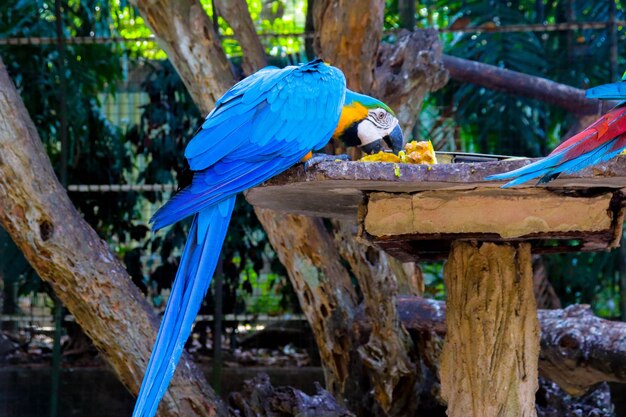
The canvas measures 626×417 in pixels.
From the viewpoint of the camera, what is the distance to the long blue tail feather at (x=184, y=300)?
2152 millimetres

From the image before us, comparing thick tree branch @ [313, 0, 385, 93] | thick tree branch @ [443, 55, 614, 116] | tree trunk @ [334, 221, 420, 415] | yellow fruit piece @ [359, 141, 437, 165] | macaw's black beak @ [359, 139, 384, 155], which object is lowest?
tree trunk @ [334, 221, 420, 415]

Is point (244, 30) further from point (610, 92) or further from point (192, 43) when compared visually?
point (610, 92)

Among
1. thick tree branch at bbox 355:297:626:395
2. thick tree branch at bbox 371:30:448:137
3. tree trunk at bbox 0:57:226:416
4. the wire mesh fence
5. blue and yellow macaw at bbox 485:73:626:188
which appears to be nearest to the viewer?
blue and yellow macaw at bbox 485:73:626:188

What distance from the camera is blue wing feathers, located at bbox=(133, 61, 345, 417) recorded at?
2.17m

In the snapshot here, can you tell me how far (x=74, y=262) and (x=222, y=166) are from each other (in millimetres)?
868

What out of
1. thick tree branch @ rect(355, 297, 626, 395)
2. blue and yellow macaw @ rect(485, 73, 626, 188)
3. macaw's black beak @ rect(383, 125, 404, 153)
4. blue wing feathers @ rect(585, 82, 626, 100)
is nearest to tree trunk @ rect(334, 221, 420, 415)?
thick tree branch @ rect(355, 297, 626, 395)

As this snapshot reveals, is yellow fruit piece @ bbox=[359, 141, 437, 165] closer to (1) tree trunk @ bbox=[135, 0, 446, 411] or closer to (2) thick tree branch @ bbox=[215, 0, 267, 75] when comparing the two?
(1) tree trunk @ bbox=[135, 0, 446, 411]

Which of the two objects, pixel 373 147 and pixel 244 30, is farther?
pixel 244 30

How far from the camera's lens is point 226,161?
222 centimetres

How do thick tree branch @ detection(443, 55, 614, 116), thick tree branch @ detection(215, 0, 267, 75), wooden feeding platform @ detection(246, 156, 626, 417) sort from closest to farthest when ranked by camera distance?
wooden feeding platform @ detection(246, 156, 626, 417)
thick tree branch @ detection(215, 0, 267, 75)
thick tree branch @ detection(443, 55, 614, 116)

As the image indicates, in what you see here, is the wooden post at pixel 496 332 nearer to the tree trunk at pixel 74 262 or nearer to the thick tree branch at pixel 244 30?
the tree trunk at pixel 74 262

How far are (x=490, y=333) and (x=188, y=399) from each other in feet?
3.52

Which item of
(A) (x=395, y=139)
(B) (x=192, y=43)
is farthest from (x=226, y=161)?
(B) (x=192, y=43)

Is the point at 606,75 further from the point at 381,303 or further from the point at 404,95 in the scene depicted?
the point at 381,303
